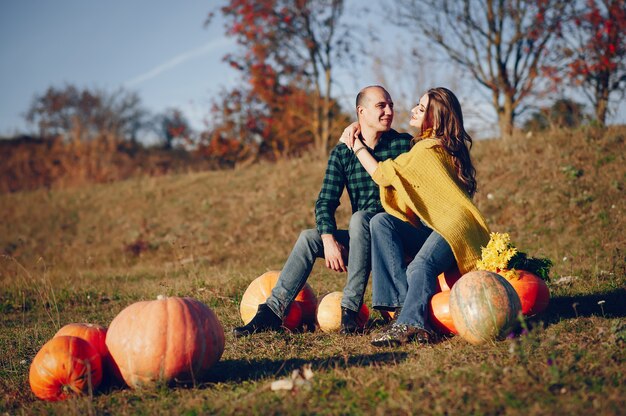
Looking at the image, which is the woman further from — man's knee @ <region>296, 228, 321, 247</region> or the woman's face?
man's knee @ <region>296, 228, 321, 247</region>

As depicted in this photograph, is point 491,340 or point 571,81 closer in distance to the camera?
point 491,340

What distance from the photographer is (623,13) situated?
12.4 m

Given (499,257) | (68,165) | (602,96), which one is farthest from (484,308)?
(68,165)

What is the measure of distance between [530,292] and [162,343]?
2634 millimetres

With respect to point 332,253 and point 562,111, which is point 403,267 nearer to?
point 332,253

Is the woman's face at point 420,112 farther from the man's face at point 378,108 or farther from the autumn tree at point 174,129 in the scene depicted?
the autumn tree at point 174,129

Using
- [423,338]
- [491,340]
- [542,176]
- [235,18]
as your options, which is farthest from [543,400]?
[235,18]

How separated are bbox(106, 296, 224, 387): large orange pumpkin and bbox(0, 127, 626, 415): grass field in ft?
0.37

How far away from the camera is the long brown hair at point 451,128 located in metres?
4.46

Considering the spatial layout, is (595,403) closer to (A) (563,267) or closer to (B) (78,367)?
(B) (78,367)

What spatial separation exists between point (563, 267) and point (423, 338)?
3.57 metres

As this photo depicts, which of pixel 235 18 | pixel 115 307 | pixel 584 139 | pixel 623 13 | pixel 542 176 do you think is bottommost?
pixel 115 307

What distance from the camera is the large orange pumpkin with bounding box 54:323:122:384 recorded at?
3.48m

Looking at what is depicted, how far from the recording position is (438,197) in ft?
14.3
